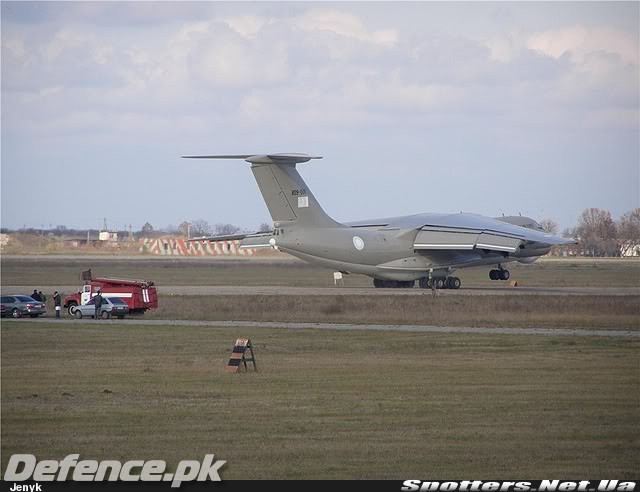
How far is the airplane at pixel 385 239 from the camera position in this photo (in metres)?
55.9

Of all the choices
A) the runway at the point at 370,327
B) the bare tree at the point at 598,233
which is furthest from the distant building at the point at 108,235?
the runway at the point at 370,327

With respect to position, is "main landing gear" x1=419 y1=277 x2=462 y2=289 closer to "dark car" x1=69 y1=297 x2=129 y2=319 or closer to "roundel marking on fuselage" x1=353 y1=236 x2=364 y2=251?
"roundel marking on fuselage" x1=353 y1=236 x2=364 y2=251

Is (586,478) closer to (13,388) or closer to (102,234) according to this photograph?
(13,388)

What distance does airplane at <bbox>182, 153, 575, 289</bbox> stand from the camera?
55.9m

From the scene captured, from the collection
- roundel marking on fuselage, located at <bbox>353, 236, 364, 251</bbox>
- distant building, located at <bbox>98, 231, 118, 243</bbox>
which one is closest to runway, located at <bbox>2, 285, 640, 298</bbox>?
roundel marking on fuselage, located at <bbox>353, 236, 364, 251</bbox>

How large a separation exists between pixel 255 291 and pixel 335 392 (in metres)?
35.8

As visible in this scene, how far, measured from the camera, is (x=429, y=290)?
61.0 metres

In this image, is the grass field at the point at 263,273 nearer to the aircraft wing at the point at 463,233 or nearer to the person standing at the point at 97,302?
the aircraft wing at the point at 463,233

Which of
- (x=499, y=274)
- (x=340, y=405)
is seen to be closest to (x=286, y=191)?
(x=499, y=274)

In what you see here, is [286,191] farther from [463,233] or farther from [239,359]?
[239,359]

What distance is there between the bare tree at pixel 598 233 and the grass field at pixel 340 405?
4136 cm

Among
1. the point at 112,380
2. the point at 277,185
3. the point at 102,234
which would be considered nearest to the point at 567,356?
the point at 112,380

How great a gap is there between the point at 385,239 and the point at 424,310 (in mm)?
13308

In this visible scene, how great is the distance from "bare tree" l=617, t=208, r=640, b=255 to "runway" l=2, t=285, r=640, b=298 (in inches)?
370
